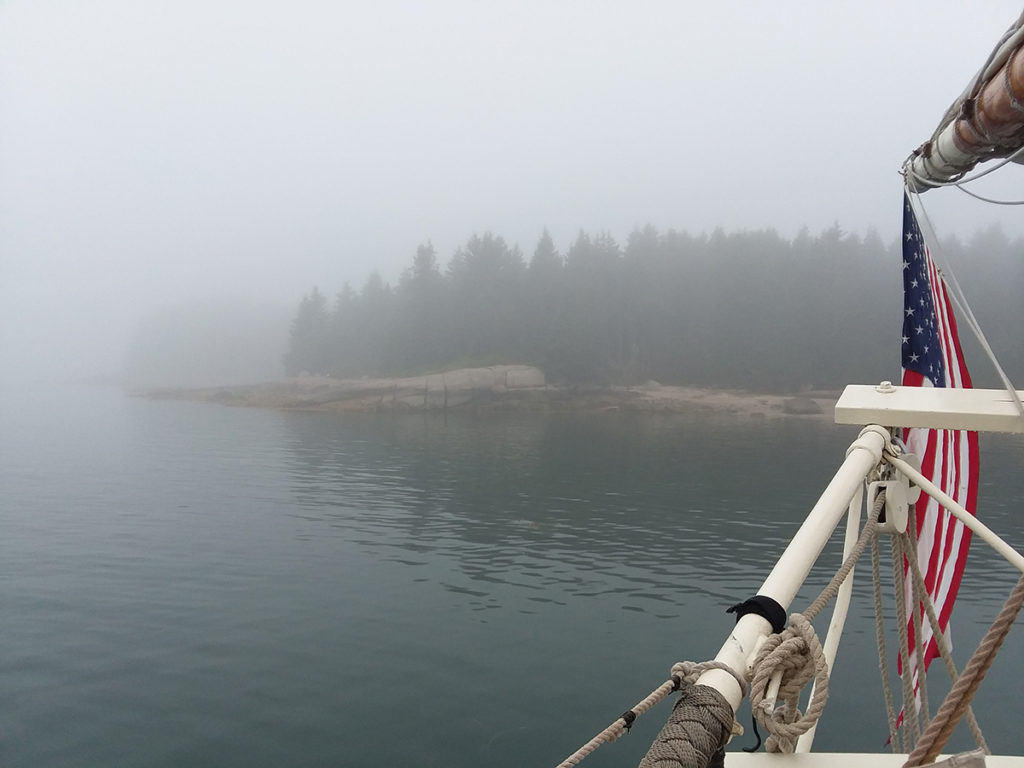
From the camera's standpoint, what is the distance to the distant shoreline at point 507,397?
80.7 meters

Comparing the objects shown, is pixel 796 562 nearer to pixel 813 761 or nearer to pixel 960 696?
pixel 813 761

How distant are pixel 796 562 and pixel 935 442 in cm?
419

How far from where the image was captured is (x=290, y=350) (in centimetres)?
11506

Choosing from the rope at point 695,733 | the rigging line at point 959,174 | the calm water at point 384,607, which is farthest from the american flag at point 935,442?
the calm water at point 384,607

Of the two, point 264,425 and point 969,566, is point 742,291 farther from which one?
point 969,566

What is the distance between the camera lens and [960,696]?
1.76m

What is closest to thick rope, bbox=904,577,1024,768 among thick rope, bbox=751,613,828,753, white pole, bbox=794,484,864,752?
thick rope, bbox=751,613,828,753

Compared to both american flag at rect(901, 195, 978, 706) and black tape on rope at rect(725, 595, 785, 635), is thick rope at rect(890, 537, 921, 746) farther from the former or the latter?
black tape on rope at rect(725, 595, 785, 635)

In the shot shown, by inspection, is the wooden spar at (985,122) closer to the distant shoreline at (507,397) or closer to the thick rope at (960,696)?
the thick rope at (960,696)

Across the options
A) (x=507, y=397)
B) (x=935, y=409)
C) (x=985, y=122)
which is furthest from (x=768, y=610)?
(x=507, y=397)

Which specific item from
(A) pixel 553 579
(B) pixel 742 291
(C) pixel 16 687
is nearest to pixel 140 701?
(C) pixel 16 687

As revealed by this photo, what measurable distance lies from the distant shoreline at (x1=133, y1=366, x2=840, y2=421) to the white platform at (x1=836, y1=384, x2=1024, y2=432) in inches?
2987

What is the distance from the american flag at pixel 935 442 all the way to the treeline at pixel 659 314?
85736 millimetres

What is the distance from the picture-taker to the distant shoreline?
80.7 metres
